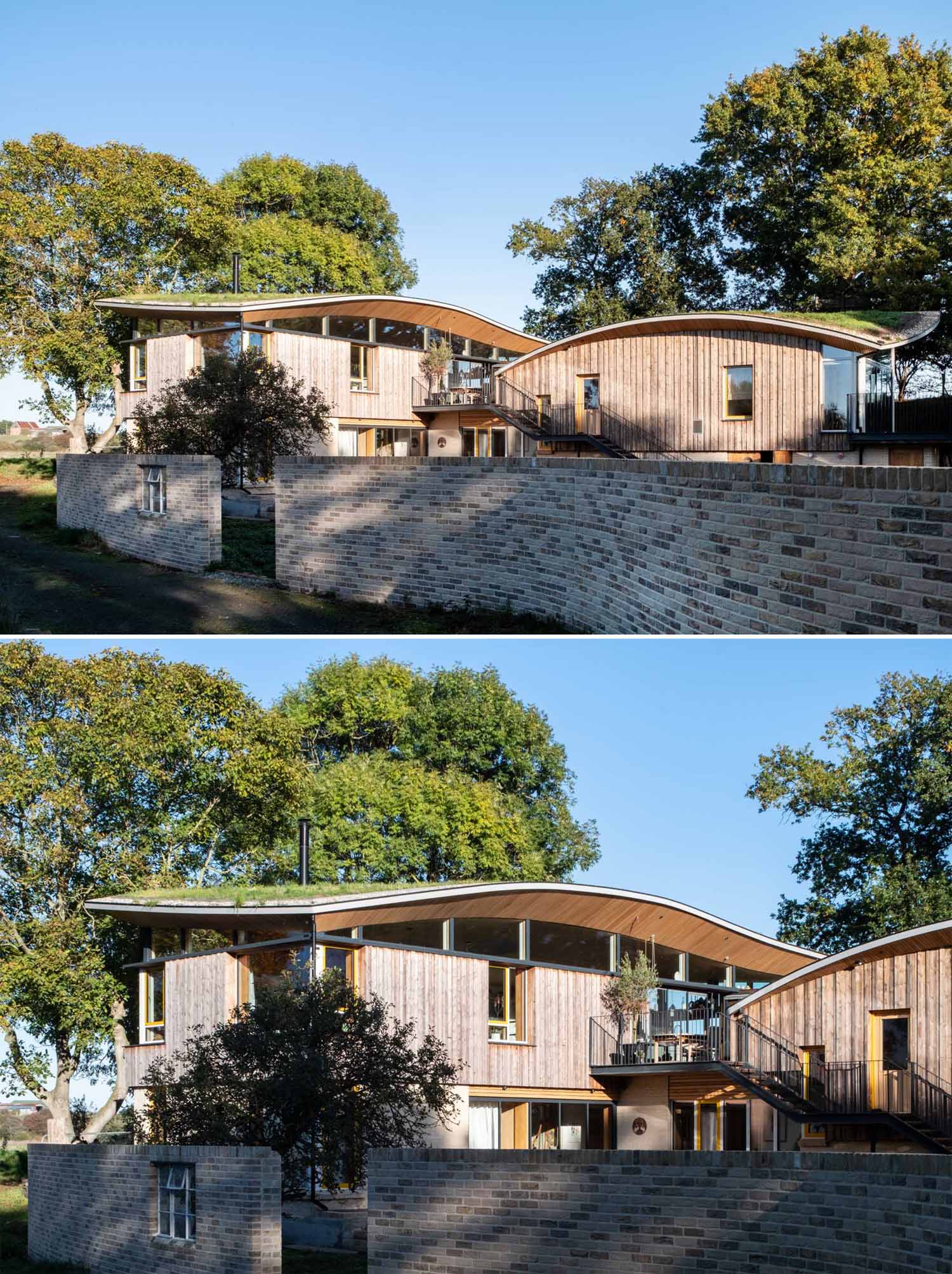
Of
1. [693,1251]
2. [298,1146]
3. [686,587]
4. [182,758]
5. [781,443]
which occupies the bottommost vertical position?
[298,1146]

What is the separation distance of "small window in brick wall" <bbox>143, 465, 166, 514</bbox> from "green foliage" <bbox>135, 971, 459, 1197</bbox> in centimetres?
1330

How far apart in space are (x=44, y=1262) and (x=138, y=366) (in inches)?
982

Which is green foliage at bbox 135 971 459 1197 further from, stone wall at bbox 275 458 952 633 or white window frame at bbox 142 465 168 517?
white window frame at bbox 142 465 168 517

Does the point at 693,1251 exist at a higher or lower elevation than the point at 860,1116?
higher

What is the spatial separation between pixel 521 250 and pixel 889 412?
22.5m

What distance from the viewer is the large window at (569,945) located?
848 inches

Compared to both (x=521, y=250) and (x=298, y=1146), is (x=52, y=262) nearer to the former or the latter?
(x=521, y=250)

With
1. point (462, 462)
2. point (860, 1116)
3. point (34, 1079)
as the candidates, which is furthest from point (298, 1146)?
point (34, 1079)

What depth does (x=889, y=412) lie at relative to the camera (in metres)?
30.5

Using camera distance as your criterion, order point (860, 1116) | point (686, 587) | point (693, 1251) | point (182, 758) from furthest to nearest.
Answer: point (182, 758), point (860, 1116), point (686, 587), point (693, 1251)

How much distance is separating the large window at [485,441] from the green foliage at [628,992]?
1872cm

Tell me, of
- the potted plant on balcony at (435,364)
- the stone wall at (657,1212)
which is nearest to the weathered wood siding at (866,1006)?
the stone wall at (657,1212)

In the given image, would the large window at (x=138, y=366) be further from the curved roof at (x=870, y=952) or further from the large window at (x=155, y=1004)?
the curved roof at (x=870, y=952)

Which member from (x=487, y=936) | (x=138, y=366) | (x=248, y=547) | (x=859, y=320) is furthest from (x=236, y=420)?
(x=859, y=320)
